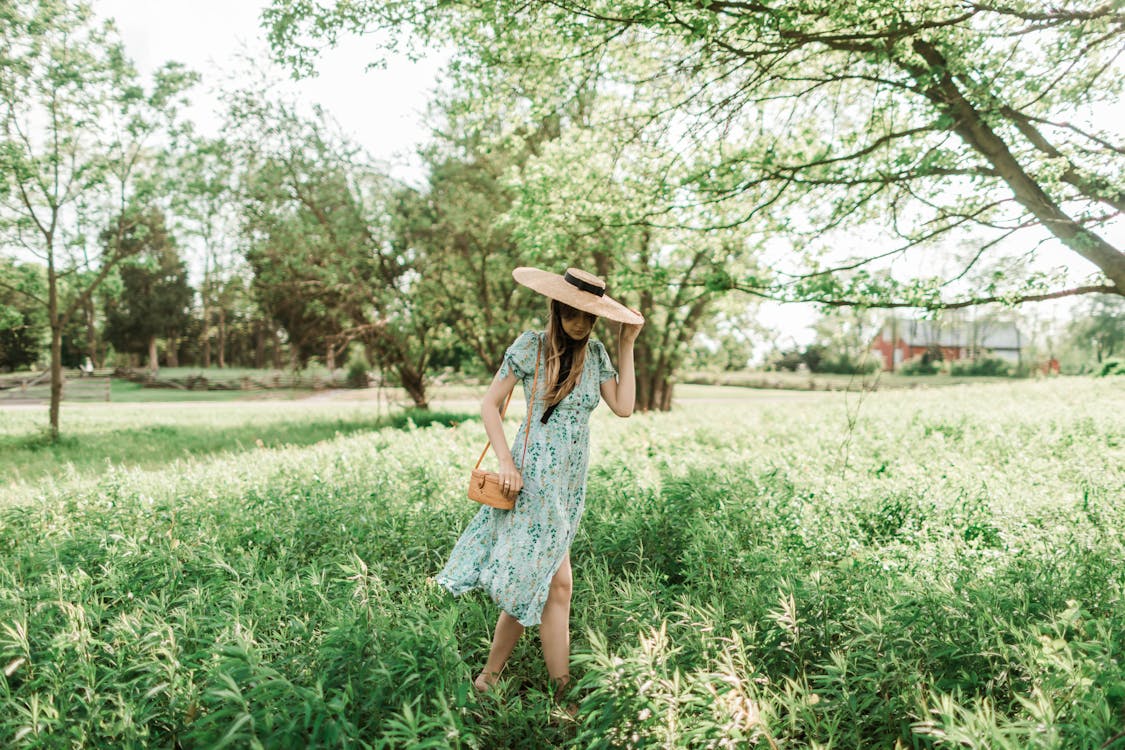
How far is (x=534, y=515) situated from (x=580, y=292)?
1.19 metres

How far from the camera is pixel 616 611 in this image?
402 cm

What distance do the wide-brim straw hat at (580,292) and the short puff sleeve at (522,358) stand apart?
281 mm

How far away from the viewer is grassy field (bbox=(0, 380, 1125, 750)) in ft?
9.30

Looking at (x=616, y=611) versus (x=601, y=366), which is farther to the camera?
(x=616, y=611)

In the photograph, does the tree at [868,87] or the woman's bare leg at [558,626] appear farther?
the tree at [868,87]

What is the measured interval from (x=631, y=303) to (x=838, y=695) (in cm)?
1480

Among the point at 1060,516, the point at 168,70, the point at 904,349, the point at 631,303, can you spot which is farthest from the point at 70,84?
the point at 904,349

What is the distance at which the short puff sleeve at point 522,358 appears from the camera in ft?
11.4

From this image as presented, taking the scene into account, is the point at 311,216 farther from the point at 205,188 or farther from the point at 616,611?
the point at 616,611

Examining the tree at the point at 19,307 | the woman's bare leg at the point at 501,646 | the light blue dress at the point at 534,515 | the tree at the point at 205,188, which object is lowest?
the woman's bare leg at the point at 501,646

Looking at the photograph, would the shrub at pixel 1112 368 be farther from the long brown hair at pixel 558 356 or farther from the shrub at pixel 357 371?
the shrub at pixel 357 371

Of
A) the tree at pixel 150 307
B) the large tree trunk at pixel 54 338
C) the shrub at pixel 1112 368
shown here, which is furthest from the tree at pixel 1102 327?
the tree at pixel 150 307

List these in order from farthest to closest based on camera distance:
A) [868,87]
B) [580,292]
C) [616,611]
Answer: [868,87], [616,611], [580,292]

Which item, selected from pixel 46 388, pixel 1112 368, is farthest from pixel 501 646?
pixel 1112 368
